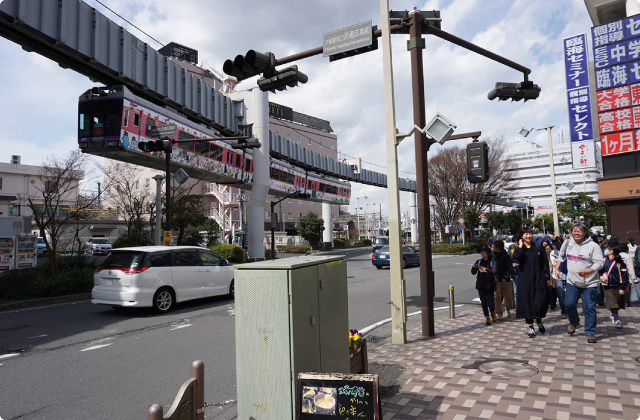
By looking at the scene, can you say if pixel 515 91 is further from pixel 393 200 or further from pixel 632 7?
pixel 632 7

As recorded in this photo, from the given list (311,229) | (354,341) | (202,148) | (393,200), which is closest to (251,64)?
(393,200)

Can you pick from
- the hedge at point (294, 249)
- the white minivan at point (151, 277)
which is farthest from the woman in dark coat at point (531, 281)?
the hedge at point (294, 249)

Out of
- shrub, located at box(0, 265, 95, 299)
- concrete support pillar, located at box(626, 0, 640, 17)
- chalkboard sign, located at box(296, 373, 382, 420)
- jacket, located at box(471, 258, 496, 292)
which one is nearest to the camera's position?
chalkboard sign, located at box(296, 373, 382, 420)

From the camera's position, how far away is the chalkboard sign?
111 inches

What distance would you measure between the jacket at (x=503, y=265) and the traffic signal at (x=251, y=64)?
5.57m

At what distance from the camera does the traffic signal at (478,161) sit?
24.2 feet

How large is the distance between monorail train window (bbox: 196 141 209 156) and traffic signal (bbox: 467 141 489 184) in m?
16.3

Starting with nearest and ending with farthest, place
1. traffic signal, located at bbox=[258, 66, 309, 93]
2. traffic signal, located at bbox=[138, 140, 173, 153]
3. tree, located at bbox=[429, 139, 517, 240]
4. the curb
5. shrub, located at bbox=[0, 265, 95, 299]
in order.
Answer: traffic signal, located at bbox=[258, 66, 309, 93] < the curb < shrub, located at bbox=[0, 265, 95, 299] < traffic signal, located at bbox=[138, 140, 173, 153] < tree, located at bbox=[429, 139, 517, 240]

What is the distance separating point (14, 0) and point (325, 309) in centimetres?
1476

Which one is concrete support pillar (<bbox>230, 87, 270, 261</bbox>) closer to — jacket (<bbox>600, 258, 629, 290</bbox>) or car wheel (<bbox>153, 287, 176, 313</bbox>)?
car wheel (<bbox>153, 287, 176, 313</bbox>)

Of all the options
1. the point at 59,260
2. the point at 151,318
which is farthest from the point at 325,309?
the point at 59,260

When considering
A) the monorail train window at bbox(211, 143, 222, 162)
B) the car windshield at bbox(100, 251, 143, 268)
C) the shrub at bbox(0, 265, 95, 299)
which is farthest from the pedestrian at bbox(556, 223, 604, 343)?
the monorail train window at bbox(211, 143, 222, 162)

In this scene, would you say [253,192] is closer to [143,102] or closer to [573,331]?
[143,102]

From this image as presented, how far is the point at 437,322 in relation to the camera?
8484 mm
